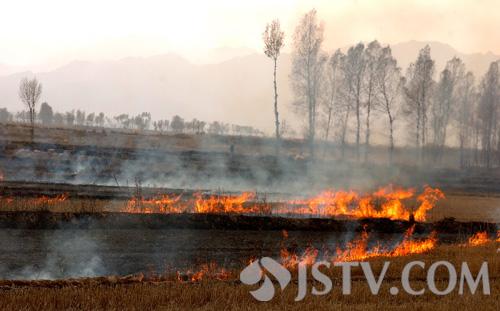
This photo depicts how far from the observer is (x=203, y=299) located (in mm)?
9508

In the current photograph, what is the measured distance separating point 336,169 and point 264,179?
9394 millimetres

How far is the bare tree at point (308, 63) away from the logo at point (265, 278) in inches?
1560

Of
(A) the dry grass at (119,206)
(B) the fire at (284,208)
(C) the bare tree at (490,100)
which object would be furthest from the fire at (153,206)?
(C) the bare tree at (490,100)

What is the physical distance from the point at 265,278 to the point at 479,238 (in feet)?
42.1

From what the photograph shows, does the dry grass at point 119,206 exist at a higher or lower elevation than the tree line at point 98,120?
lower

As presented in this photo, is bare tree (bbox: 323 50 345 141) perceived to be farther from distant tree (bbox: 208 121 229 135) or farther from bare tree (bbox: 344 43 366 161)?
distant tree (bbox: 208 121 229 135)

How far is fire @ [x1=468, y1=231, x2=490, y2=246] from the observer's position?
60.4ft

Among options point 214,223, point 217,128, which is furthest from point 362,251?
point 217,128

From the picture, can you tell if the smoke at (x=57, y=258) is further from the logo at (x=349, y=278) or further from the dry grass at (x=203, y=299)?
the logo at (x=349, y=278)

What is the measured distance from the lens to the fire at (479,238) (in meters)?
18.4

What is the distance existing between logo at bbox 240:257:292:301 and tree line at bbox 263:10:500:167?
37120 mm

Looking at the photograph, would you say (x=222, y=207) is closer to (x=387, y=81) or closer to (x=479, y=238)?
(x=479, y=238)

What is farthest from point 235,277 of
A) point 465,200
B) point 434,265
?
point 465,200

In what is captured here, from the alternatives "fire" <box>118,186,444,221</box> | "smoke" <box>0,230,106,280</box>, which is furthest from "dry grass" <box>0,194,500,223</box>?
"smoke" <box>0,230,106,280</box>
